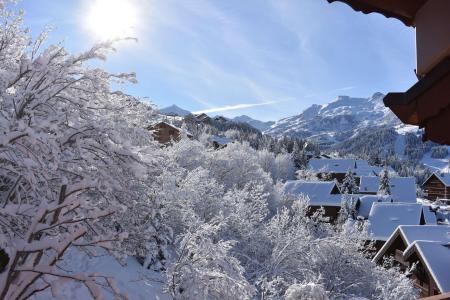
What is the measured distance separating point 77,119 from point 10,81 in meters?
1.02

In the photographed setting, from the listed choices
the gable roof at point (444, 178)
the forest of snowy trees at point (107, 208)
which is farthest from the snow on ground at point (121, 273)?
the gable roof at point (444, 178)

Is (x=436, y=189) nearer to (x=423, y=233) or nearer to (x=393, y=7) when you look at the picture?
(x=423, y=233)

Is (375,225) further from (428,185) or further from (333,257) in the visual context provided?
(428,185)

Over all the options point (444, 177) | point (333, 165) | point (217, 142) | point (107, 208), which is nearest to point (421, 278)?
point (107, 208)

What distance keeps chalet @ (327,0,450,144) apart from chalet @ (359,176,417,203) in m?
57.5

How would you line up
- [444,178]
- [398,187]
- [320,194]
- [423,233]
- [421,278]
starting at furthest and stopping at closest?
→ [444,178] → [398,187] → [320,194] → [423,233] → [421,278]

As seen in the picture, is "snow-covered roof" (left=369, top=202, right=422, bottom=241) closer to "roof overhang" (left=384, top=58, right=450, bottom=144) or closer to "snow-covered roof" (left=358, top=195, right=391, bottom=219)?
"snow-covered roof" (left=358, top=195, right=391, bottom=219)

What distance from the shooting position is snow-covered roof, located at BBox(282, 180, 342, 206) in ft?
137

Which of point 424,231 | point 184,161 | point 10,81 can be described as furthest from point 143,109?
point 424,231

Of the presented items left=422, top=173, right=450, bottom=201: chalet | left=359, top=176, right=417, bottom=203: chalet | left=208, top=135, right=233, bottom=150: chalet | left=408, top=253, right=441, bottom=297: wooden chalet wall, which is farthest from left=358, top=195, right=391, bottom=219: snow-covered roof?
left=422, top=173, right=450, bottom=201: chalet

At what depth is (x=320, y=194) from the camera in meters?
42.8

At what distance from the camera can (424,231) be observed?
68.8ft

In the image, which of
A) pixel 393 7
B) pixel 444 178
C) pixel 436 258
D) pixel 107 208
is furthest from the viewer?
pixel 444 178

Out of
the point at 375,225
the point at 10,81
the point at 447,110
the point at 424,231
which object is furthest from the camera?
the point at 375,225
